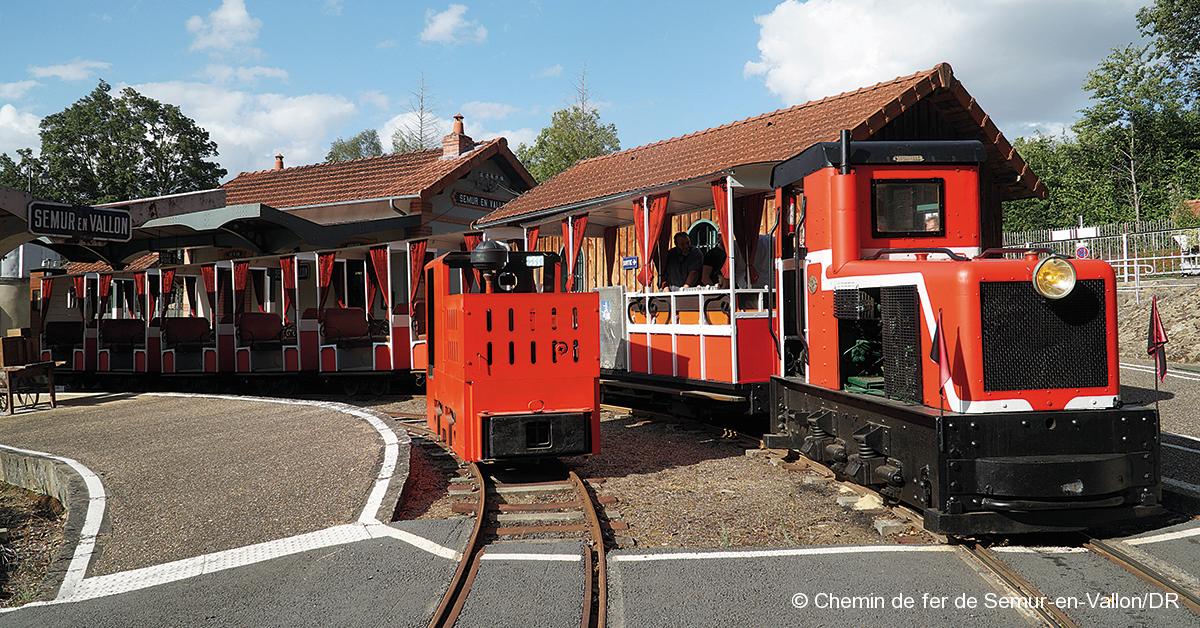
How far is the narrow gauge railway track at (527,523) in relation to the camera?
4.39 meters

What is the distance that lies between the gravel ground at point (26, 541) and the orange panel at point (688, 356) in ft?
20.0

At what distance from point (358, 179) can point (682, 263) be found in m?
15.9

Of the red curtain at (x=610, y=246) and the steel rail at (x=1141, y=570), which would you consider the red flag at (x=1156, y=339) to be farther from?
→ the red curtain at (x=610, y=246)

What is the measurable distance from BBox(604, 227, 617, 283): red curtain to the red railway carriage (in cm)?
606

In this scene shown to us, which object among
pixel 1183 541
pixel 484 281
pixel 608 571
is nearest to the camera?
pixel 608 571

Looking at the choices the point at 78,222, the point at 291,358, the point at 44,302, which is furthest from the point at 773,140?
the point at 44,302

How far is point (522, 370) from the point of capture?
23.9ft

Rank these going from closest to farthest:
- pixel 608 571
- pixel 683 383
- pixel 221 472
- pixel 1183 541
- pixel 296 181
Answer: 1. pixel 608 571
2. pixel 1183 541
3. pixel 221 472
4. pixel 683 383
5. pixel 296 181

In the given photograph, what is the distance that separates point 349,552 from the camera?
5.30 m

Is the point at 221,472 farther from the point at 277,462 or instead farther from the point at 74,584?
the point at 74,584

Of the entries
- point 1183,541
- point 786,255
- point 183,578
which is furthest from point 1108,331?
point 183,578

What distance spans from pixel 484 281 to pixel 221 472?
2985 mm

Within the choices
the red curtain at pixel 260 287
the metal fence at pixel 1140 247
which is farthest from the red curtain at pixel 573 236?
the metal fence at pixel 1140 247

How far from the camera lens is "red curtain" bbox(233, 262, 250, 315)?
52.2ft
